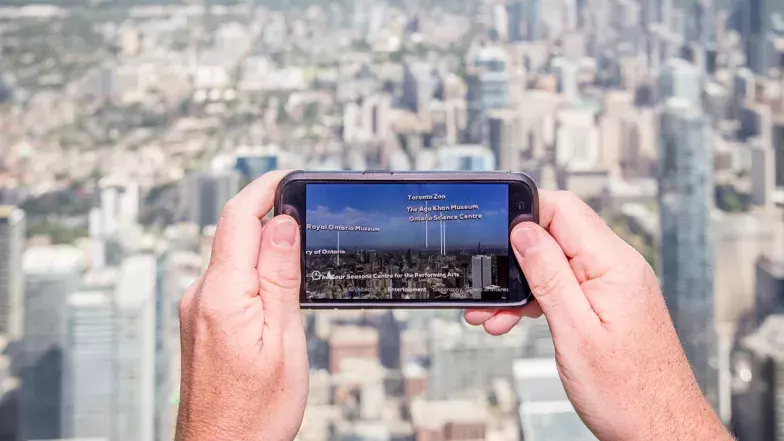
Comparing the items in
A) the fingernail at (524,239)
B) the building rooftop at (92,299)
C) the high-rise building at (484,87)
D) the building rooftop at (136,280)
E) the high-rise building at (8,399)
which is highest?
the high-rise building at (484,87)

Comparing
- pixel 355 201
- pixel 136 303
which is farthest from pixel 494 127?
pixel 355 201

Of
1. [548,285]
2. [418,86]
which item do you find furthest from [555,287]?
[418,86]

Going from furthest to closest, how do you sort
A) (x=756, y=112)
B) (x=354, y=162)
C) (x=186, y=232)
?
(x=756, y=112) → (x=354, y=162) → (x=186, y=232)

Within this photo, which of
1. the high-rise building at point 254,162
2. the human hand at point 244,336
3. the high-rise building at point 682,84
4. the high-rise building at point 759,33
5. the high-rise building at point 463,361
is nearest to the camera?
the human hand at point 244,336

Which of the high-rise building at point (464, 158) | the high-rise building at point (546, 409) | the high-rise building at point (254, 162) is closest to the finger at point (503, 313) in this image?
the high-rise building at point (546, 409)

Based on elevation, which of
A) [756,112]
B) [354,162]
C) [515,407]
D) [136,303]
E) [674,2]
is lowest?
[515,407]

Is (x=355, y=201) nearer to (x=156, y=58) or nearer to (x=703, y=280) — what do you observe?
(x=703, y=280)

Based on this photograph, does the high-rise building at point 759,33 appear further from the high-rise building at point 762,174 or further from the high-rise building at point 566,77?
the high-rise building at point 566,77
